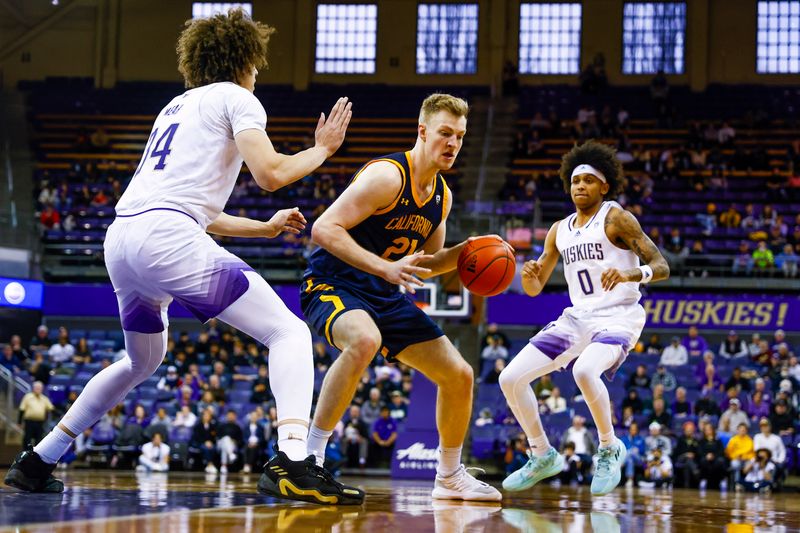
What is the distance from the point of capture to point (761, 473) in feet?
41.5

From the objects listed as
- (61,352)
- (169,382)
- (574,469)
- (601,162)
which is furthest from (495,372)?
(601,162)

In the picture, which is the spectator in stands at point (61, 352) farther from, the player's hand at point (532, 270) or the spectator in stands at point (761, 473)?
the player's hand at point (532, 270)

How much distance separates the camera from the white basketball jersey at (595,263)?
6383mm

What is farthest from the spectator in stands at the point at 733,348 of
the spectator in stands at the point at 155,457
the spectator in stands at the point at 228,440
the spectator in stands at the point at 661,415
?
the spectator in stands at the point at 155,457

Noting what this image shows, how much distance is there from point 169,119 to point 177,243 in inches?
24.4

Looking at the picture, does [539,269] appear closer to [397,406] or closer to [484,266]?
[484,266]

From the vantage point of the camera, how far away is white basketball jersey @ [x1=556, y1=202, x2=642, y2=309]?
638 centimetres

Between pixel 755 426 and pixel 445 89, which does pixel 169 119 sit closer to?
pixel 755 426

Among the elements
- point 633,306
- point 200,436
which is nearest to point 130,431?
point 200,436

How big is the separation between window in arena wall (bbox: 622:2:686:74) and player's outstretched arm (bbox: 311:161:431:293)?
2184 cm

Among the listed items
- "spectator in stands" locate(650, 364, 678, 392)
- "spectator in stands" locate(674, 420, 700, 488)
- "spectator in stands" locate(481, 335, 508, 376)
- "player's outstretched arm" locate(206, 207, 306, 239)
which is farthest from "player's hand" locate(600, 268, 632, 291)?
"spectator in stands" locate(481, 335, 508, 376)

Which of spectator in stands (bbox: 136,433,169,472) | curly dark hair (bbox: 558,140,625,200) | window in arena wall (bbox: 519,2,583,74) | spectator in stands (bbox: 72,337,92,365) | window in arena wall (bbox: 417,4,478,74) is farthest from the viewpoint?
window in arena wall (bbox: 417,4,478,74)

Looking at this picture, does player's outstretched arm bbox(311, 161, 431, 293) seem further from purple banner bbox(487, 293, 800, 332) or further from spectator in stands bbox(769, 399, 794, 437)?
purple banner bbox(487, 293, 800, 332)

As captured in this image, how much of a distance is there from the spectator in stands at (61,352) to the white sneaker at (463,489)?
41.8ft
